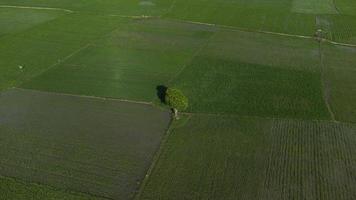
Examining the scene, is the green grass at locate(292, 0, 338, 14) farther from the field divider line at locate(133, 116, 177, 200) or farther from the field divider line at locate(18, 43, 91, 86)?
the field divider line at locate(133, 116, 177, 200)

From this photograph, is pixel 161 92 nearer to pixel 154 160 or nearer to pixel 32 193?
pixel 154 160

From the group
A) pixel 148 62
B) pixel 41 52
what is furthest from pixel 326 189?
pixel 41 52

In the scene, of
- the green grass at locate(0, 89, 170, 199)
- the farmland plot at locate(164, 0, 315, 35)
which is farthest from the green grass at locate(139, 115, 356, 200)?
the farmland plot at locate(164, 0, 315, 35)

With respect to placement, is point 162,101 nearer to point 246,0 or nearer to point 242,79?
point 242,79

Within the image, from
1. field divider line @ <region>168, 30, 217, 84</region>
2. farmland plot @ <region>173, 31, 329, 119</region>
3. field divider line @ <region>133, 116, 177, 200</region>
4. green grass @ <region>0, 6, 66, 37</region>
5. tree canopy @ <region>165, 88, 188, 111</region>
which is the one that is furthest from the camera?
green grass @ <region>0, 6, 66, 37</region>

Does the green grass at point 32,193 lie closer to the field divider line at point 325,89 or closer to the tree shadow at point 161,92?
the tree shadow at point 161,92

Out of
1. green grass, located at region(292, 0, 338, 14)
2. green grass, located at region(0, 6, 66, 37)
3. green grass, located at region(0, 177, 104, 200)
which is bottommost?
green grass, located at region(0, 6, 66, 37)

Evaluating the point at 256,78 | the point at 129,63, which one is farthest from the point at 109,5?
the point at 256,78

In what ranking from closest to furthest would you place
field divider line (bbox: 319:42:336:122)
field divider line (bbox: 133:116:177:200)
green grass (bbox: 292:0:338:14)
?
field divider line (bbox: 133:116:177:200), field divider line (bbox: 319:42:336:122), green grass (bbox: 292:0:338:14)
